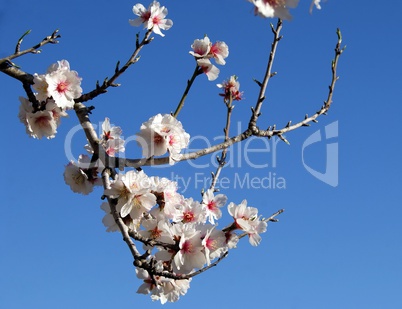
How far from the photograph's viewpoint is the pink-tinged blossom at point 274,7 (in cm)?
141

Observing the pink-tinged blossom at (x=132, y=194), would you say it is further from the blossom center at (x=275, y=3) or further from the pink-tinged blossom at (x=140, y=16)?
the blossom center at (x=275, y=3)

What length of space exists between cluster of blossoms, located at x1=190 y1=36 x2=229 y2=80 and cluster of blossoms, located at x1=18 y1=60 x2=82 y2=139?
2.56 ft

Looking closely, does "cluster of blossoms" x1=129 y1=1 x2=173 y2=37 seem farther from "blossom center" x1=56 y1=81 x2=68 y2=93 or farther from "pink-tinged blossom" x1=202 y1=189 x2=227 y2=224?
"pink-tinged blossom" x1=202 y1=189 x2=227 y2=224

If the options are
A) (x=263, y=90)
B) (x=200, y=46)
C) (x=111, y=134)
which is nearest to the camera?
(x=263, y=90)

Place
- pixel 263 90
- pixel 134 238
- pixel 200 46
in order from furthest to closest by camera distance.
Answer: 1. pixel 200 46
2. pixel 263 90
3. pixel 134 238

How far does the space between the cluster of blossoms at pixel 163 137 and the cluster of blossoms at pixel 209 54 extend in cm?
65

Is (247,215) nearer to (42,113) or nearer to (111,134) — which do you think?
(111,134)

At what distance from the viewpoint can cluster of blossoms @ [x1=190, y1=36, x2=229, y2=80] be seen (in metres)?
3.37

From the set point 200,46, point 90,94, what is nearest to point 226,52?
point 200,46

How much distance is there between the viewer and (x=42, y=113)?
323 cm

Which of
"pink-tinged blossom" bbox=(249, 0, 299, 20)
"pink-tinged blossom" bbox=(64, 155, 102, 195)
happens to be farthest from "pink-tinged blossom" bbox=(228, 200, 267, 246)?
"pink-tinged blossom" bbox=(249, 0, 299, 20)

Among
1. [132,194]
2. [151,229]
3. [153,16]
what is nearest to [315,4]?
[132,194]

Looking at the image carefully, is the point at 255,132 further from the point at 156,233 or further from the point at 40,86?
the point at 40,86

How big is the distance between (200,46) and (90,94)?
0.80 m
